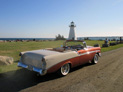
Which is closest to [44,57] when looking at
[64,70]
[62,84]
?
[62,84]

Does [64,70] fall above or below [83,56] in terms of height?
below

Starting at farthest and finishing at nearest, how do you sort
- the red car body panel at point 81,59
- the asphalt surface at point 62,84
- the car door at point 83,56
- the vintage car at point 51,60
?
the car door at point 83,56
the red car body panel at point 81,59
the vintage car at point 51,60
the asphalt surface at point 62,84

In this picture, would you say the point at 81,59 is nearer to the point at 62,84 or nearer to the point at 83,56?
the point at 83,56

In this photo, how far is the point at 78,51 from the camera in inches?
209

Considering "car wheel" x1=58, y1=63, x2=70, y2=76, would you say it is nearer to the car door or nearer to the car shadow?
the car shadow

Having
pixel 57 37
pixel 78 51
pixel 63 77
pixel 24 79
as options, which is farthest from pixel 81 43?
pixel 57 37

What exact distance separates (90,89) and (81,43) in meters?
3.00

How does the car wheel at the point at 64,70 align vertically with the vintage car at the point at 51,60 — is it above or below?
below

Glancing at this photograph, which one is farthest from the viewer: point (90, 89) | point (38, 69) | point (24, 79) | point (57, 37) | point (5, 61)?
→ point (57, 37)

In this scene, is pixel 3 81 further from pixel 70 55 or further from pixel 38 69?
pixel 70 55

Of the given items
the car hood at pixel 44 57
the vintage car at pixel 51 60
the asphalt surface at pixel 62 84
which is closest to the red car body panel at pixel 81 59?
the vintage car at pixel 51 60

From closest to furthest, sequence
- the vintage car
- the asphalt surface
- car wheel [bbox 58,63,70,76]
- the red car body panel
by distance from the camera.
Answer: the asphalt surface, the vintage car, the red car body panel, car wheel [bbox 58,63,70,76]

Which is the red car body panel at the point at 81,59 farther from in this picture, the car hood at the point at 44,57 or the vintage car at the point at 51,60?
the car hood at the point at 44,57

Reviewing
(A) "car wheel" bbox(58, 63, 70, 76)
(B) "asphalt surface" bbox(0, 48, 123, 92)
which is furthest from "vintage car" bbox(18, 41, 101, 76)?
(B) "asphalt surface" bbox(0, 48, 123, 92)
